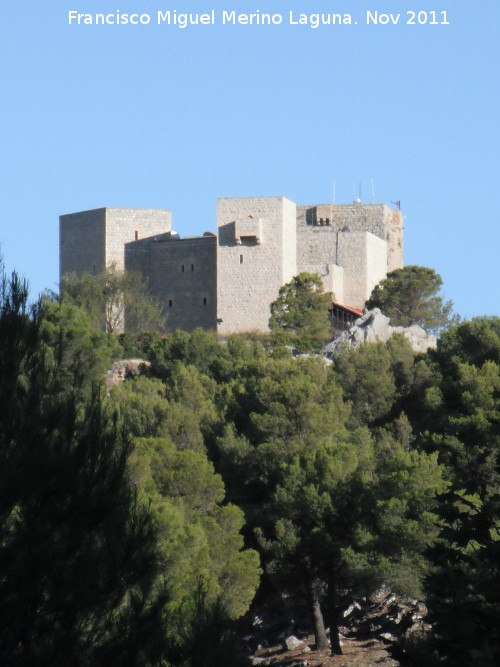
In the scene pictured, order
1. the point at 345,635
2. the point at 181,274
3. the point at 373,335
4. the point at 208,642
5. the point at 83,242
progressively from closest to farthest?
the point at 208,642 → the point at 345,635 → the point at 373,335 → the point at 181,274 → the point at 83,242

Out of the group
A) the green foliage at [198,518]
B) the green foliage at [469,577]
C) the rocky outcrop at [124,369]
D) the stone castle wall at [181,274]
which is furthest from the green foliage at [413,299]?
the green foliage at [469,577]

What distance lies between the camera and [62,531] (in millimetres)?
9930

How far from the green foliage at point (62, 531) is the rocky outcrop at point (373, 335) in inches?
1003

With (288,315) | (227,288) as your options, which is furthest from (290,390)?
(227,288)

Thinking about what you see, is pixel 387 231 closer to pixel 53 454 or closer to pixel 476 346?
pixel 476 346

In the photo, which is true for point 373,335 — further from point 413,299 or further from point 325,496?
point 325,496

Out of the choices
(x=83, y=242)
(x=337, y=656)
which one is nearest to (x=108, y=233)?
(x=83, y=242)

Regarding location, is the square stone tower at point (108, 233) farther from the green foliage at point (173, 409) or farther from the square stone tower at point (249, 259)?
the green foliage at point (173, 409)

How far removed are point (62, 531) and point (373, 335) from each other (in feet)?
91.5

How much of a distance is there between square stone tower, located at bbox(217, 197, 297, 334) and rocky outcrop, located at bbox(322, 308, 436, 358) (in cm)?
527

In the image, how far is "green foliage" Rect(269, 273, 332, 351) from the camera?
134ft

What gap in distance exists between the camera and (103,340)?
1352 inches

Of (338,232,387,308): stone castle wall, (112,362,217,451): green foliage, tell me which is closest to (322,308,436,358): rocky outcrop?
(112,362,217,451): green foliage

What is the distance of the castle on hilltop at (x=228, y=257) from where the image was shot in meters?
44.3
